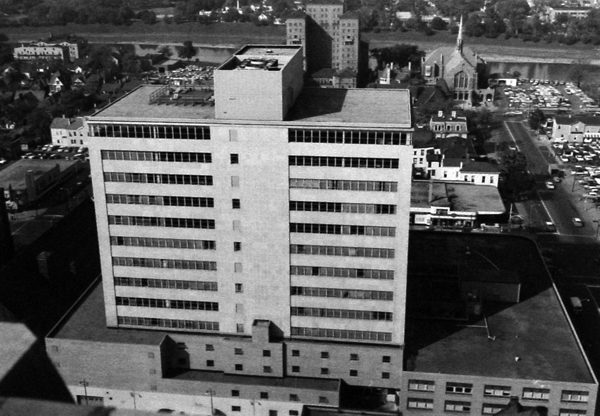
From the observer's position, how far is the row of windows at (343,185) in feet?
110

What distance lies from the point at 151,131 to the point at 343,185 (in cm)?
1007

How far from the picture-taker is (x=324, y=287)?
3581 cm

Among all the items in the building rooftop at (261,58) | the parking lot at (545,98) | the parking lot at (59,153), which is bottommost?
the parking lot at (545,98)

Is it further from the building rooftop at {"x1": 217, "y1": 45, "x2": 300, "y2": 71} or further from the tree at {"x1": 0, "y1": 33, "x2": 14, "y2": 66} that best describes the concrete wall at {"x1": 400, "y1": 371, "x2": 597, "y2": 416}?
the tree at {"x1": 0, "y1": 33, "x2": 14, "y2": 66}

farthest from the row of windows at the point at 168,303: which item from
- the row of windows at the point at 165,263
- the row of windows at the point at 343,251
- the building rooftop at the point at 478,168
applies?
the building rooftop at the point at 478,168

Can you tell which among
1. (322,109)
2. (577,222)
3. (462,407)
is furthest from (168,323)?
(577,222)

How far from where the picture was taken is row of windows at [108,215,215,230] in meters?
35.6

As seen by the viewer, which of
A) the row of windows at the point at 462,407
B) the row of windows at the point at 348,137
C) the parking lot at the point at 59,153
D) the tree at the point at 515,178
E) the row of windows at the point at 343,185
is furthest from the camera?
the parking lot at the point at 59,153

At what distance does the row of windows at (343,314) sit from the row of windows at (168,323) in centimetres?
483

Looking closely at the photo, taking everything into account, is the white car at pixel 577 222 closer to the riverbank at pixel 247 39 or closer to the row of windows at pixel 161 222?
the row of windows at pixel 161 222

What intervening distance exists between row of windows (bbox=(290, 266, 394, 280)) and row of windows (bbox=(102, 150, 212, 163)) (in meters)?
7.41

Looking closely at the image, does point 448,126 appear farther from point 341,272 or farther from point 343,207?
point 343,207

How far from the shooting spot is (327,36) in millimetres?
126938

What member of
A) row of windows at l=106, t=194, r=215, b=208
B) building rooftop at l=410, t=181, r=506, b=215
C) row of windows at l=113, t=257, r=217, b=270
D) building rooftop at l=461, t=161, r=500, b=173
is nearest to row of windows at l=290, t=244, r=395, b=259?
row of windows at l=113, t=257, r=217, b=270
